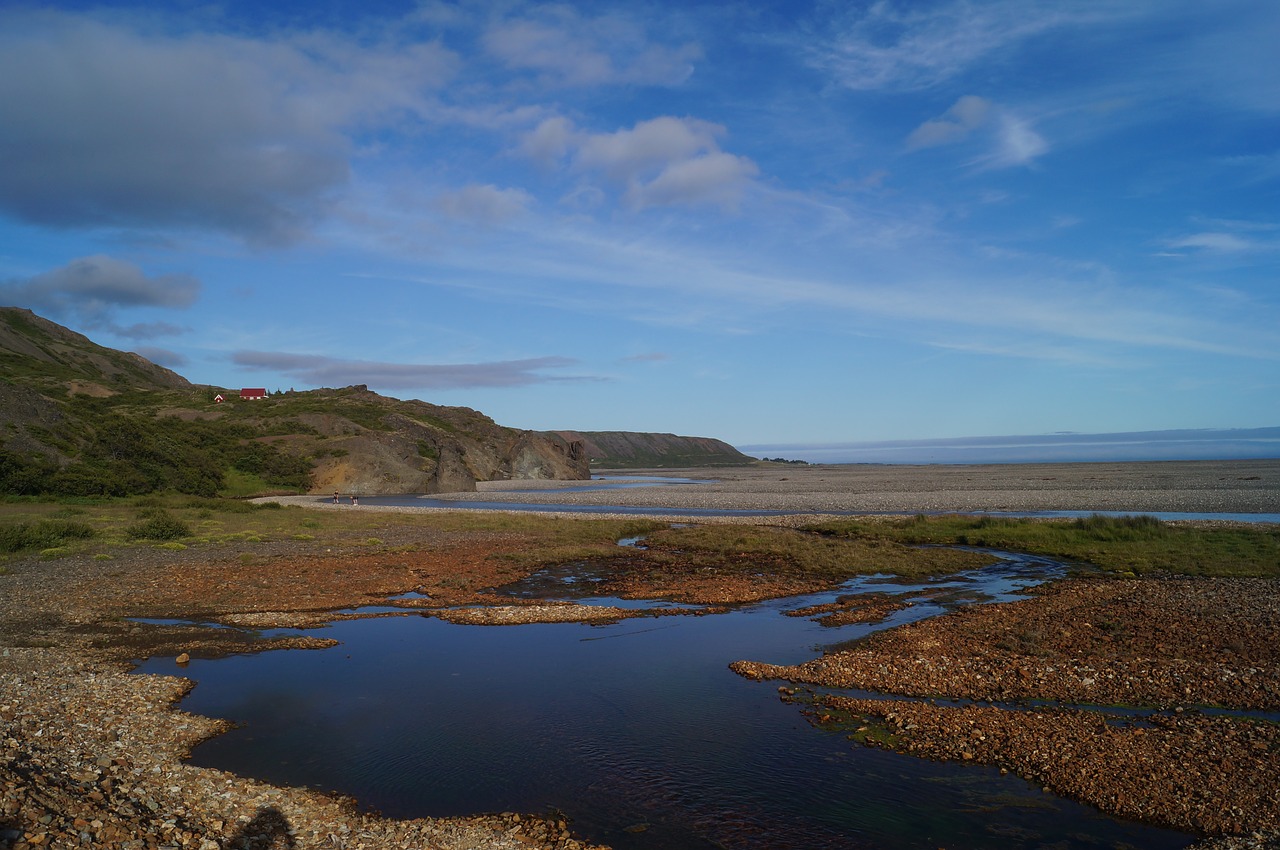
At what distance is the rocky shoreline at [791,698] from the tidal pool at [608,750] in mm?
713

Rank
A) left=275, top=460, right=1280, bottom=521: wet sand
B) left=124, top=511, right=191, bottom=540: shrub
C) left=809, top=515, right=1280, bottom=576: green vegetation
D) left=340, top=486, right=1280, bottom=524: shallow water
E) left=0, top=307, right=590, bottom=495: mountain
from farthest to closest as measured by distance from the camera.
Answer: left=0, top=307, right=590, bottom=495: mountain < left=275, top=460, right=1280, bottom=521: wet sand < left=340, top=486, right=1280, bottom=524: shallow water < left=124, top=511, right=191, bottom=540: shrub < left=809, top=515, right=1280, bottom=576: green vegetation

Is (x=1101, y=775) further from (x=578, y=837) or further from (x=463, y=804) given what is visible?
(x=463, y=804)

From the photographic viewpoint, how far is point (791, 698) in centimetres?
1497

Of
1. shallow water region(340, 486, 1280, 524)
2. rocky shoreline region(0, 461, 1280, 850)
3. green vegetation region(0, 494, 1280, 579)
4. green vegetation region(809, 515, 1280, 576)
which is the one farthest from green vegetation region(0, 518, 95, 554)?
green vegetation region(809, 515, 1280, 576)

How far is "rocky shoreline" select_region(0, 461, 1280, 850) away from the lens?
9195 millimetres

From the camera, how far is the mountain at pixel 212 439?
59719mm

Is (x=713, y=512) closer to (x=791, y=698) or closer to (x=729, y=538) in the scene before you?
(x=729, y=538)

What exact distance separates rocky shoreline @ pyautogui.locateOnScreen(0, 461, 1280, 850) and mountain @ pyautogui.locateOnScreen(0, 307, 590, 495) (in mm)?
38264

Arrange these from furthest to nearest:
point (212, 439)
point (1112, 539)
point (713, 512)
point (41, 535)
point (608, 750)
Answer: point (212, 439)
point (713, 512)
point (1112, 539)
point (41, 535)
point (608, 750)

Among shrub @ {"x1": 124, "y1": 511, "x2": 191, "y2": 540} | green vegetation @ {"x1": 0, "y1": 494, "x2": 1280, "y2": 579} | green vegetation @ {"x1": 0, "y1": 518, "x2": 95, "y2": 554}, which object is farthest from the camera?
shrub @ {"x1": 124, "y1": 511, "x2": 191, "y2": 540}

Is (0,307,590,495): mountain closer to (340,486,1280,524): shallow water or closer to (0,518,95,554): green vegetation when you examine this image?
(340,486,1280,524): shallow water

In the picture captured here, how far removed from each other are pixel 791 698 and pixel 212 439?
301 ft

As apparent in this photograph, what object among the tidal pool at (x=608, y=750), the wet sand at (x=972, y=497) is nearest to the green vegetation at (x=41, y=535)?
the tidal pool at (x=608, y=750)

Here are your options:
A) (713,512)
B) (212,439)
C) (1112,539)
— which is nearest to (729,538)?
(1112,539)
